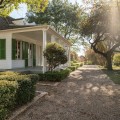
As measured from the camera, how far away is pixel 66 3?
131 ft

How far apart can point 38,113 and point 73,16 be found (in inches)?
1356

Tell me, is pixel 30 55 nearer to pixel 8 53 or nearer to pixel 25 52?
pixel 25 52

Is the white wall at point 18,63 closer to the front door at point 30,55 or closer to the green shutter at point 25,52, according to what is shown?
the green shutter at point 25,52

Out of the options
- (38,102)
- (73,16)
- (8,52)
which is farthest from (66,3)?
(38,102)

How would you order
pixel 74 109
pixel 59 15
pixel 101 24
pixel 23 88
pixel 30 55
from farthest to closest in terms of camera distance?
pixel 59 15
pixel 101 24
pixel 30 55
pixel 74 109
pixel 23 88

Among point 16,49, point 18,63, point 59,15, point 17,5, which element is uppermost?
point 59,15

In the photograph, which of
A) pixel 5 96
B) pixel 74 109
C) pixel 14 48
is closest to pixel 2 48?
pixel 14 48

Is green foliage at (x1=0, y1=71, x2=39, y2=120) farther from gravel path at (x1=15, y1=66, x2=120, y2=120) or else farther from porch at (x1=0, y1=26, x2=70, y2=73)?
porch at (x1=0, y1=26, x2=70, y2=73)

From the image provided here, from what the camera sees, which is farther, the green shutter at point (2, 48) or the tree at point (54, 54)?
the green shutter at point (2, 48)

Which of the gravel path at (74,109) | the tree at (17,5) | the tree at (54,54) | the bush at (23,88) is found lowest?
the gravel path at (74,109)

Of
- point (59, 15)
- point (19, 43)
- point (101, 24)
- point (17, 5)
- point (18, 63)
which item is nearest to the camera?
point (17, 5)

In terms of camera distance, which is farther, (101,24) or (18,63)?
(101,24)

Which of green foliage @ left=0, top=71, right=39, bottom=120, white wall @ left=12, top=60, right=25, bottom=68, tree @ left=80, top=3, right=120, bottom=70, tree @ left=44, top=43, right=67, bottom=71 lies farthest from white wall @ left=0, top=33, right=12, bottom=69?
tree @ left=80, top=3, right=120, bottom=70

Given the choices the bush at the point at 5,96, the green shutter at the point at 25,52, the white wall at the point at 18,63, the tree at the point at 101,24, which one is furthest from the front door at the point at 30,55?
the bush at the point at 5,96
